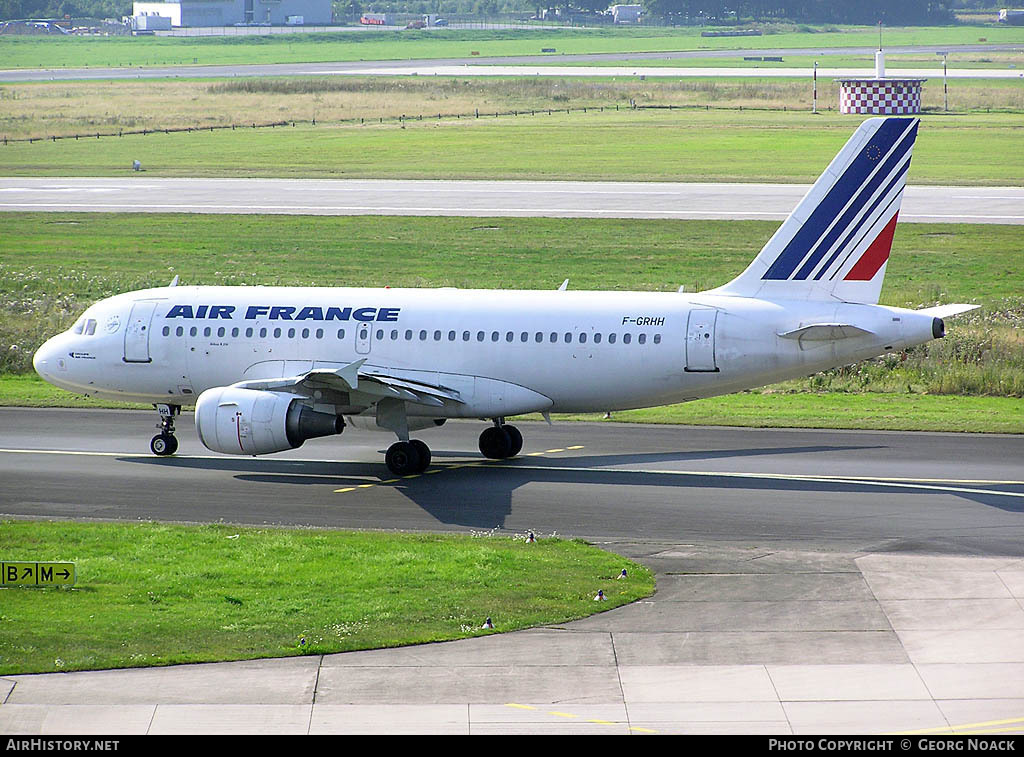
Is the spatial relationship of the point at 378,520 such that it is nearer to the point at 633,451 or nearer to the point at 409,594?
the point at 409,594

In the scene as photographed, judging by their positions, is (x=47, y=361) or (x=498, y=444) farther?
(x=47, y=361)

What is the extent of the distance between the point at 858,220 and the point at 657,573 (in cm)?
1214

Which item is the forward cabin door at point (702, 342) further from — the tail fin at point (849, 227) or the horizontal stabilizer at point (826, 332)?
the horizontal stabilizer at point (826, 332)

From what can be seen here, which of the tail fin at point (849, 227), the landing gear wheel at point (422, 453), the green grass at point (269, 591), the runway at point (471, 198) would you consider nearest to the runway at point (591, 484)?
the landing gear wheel at point (422, 453)

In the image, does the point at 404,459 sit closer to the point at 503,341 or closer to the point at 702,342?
the point at 503,341

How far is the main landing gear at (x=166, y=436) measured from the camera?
117 feet

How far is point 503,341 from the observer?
3412cm

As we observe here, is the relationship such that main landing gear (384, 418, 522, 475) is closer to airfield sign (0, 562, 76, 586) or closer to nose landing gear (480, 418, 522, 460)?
nose landing gear (480, 418, 522, 460)

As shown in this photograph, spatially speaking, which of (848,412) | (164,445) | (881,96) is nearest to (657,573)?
(164,445)

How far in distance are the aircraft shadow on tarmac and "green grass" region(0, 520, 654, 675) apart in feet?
10.7

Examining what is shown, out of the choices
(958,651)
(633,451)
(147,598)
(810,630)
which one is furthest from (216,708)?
(633,451)

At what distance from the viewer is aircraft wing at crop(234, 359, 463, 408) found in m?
31.6

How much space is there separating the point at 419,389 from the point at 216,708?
16262 mm

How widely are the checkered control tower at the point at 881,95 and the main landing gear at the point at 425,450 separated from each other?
290 ft
